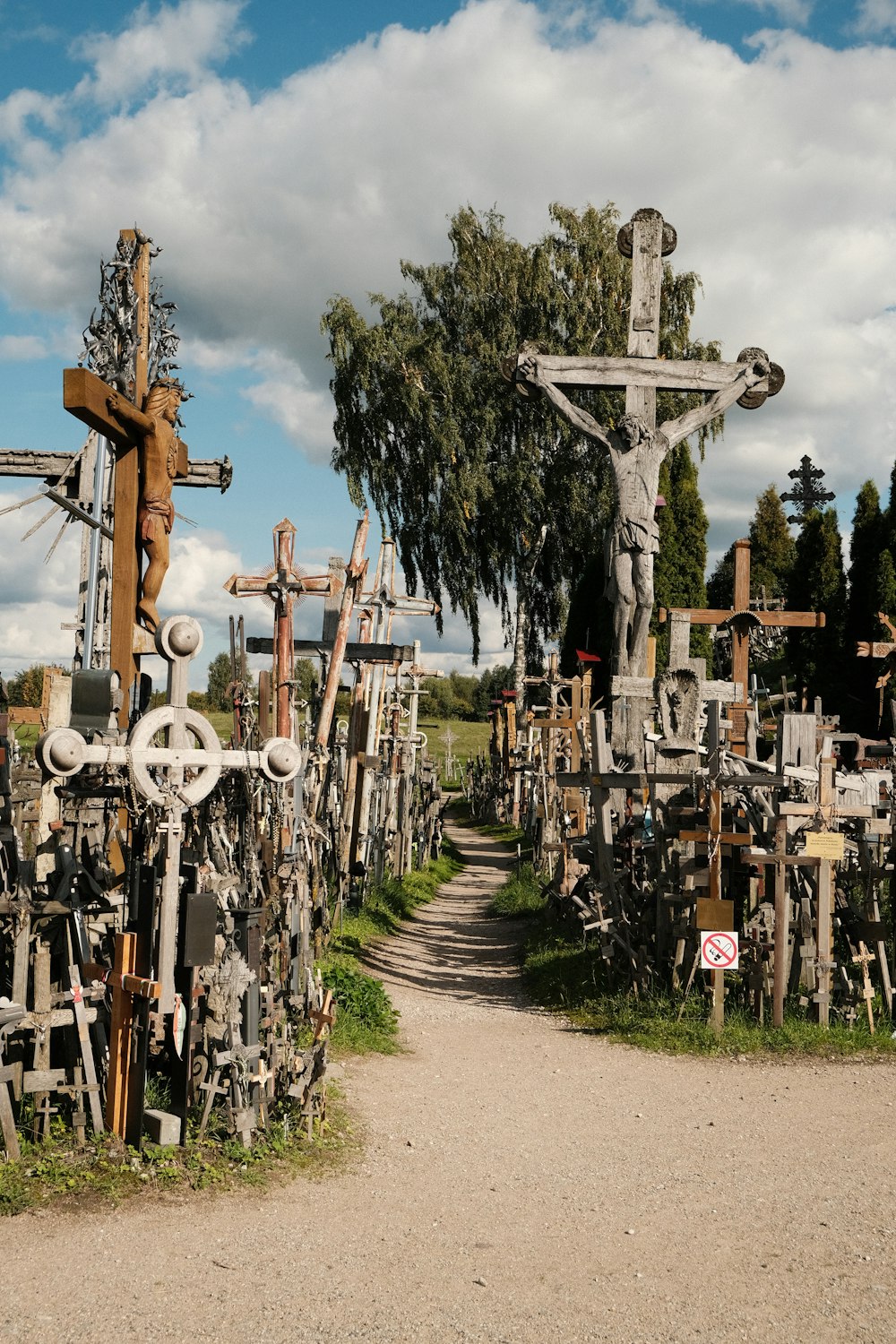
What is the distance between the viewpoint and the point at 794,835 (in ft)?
28.1

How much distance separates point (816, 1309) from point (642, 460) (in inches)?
292

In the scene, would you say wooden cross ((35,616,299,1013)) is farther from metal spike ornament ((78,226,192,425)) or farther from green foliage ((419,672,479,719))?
green foliage ((419,672,479,719))

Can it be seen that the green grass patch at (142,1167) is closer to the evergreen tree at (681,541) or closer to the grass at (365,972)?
the grass at (365,972)

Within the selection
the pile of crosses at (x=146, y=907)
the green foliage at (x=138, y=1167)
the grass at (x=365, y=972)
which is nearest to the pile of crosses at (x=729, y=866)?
the grass at (x=365, y=972)

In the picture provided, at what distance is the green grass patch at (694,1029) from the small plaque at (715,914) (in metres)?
0.69

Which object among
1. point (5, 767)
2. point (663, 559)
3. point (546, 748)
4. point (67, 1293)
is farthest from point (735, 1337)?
point (663, 559)

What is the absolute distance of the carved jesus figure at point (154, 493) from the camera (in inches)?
273

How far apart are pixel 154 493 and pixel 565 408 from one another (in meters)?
4.81

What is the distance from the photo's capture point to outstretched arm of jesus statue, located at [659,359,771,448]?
34.8ft

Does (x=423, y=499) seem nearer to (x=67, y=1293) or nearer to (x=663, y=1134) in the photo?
(x=663, y=1134)

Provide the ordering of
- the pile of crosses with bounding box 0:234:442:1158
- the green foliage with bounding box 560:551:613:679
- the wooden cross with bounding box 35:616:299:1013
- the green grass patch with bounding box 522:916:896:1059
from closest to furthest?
the wooden cross with bounding box 35:616:299:1013 < the pile of crosses with bounding box 0:234:442:1158 < the green grass patch with bounding box 522:916:896:1059 < the green foliage with bounding box 560:551:613:679

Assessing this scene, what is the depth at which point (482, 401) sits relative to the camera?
85.9 ft

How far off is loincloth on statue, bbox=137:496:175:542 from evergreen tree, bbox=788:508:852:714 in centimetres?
1912

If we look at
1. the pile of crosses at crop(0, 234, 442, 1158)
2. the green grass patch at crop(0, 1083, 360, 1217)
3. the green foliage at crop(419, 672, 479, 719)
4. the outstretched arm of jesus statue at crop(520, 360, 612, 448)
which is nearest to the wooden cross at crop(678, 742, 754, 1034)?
the pile of crosses at crop(0, 234, 442, 1158)
